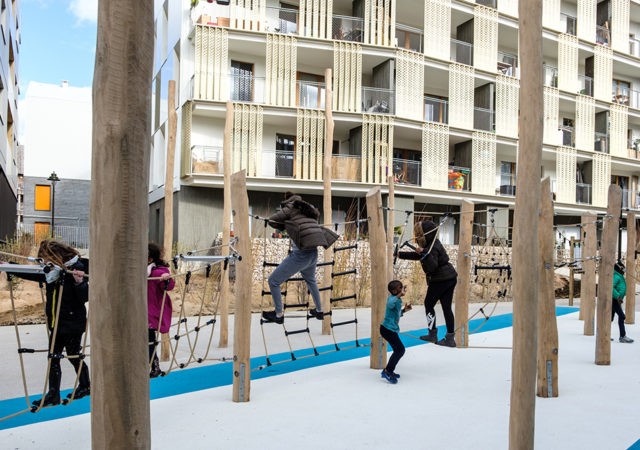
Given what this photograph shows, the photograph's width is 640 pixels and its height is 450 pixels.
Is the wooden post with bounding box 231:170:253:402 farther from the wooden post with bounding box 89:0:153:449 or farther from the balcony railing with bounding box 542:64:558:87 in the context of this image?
the balcony railing with bounding box 542:64:558:87

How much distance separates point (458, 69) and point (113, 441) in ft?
77.1

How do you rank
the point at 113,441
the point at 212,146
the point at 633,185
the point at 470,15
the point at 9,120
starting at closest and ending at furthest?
the point at 113,441 < the point at 212,146 < the point at 9,120 < the point at 470,15 < the point at 633,185

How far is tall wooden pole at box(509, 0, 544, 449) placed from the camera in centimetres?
340

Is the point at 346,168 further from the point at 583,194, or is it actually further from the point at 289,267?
the point at 289,267

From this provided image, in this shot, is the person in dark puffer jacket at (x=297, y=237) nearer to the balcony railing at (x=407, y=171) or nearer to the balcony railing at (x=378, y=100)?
the balcony railing at (x=407, y=171)

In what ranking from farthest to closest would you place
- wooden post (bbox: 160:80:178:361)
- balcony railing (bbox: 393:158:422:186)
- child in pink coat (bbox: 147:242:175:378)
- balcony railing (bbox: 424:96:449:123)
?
balcony railing (bbox: 424:96:449:123) < balcony railing (bbox: 393:158:422:186) < wooden post (bbox: 160:80:178:361) < child in pink coat (bbox: 147:242:175:378)

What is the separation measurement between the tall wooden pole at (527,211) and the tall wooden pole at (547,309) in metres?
2.25

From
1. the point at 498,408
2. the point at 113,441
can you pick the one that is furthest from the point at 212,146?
the point at 113,441

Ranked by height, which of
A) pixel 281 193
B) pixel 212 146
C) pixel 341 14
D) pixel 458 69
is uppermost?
pixel 341 14

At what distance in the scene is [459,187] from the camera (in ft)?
77.4

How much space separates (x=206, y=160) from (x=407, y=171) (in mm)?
7374

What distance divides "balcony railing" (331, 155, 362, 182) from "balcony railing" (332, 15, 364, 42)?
4.49 metres

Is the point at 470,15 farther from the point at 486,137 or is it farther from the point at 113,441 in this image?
the point at 113,441

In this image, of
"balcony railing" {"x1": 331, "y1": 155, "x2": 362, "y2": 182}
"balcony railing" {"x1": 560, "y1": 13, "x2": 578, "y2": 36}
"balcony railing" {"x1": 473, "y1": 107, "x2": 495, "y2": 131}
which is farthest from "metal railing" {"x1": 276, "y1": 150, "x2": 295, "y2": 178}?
"balcony railing" {"x1": 560, "y1": 13, "x2": 578, "y2": 36}
